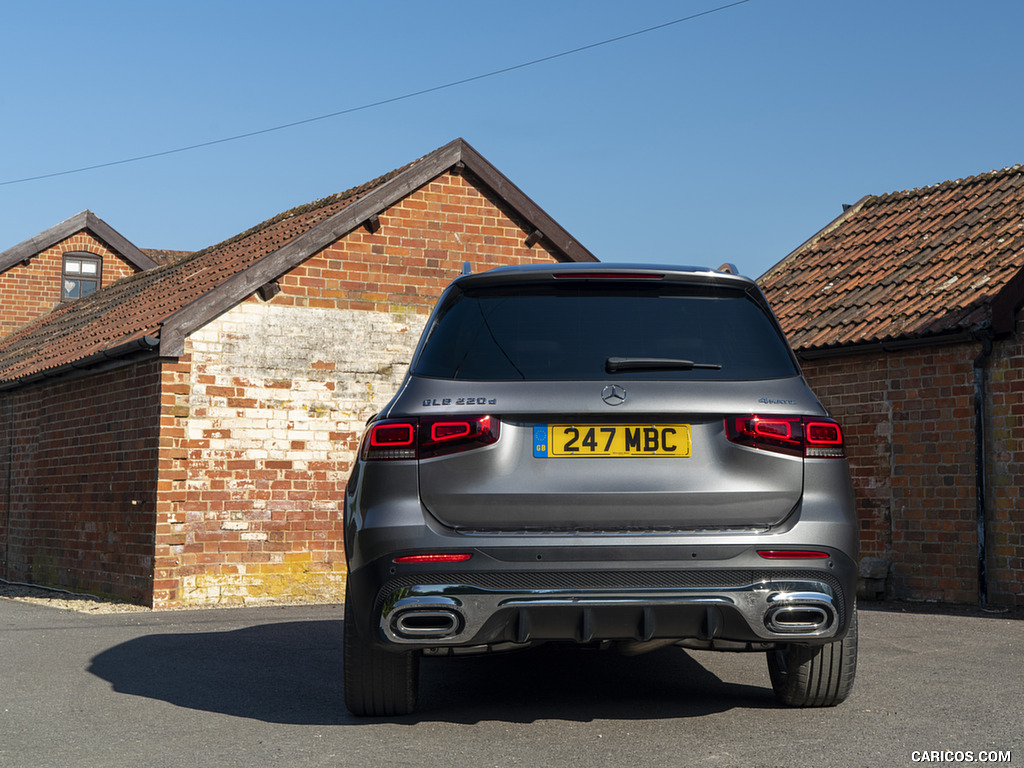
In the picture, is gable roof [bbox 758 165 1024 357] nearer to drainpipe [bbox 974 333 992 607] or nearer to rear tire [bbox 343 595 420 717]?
drainpipe [bbox 974 333 992 607]

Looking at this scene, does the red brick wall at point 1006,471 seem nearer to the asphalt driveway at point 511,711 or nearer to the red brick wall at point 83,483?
the asphalt driveway at point 511,711

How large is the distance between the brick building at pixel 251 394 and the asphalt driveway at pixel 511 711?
465cm

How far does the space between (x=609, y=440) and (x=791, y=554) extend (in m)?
0.78

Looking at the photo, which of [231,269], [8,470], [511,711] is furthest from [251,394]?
[511,711]

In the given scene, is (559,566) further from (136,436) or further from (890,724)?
(136,436)

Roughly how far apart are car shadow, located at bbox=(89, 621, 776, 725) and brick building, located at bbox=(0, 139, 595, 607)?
15.7 ft

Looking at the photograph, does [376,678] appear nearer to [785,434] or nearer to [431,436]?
[431,436]

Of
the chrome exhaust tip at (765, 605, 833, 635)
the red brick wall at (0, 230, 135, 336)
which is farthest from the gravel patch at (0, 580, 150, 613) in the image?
the red brick wall at (0, 230, 135, 336)

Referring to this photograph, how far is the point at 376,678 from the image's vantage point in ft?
15.4

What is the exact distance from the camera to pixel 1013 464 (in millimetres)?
10742

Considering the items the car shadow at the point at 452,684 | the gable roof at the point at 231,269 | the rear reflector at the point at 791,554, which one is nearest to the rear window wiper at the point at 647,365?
the rear reflector at the point at 791,554

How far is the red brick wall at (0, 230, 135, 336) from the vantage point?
2517cm

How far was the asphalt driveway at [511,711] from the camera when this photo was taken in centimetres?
421

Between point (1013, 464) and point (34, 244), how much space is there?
22.0 m
